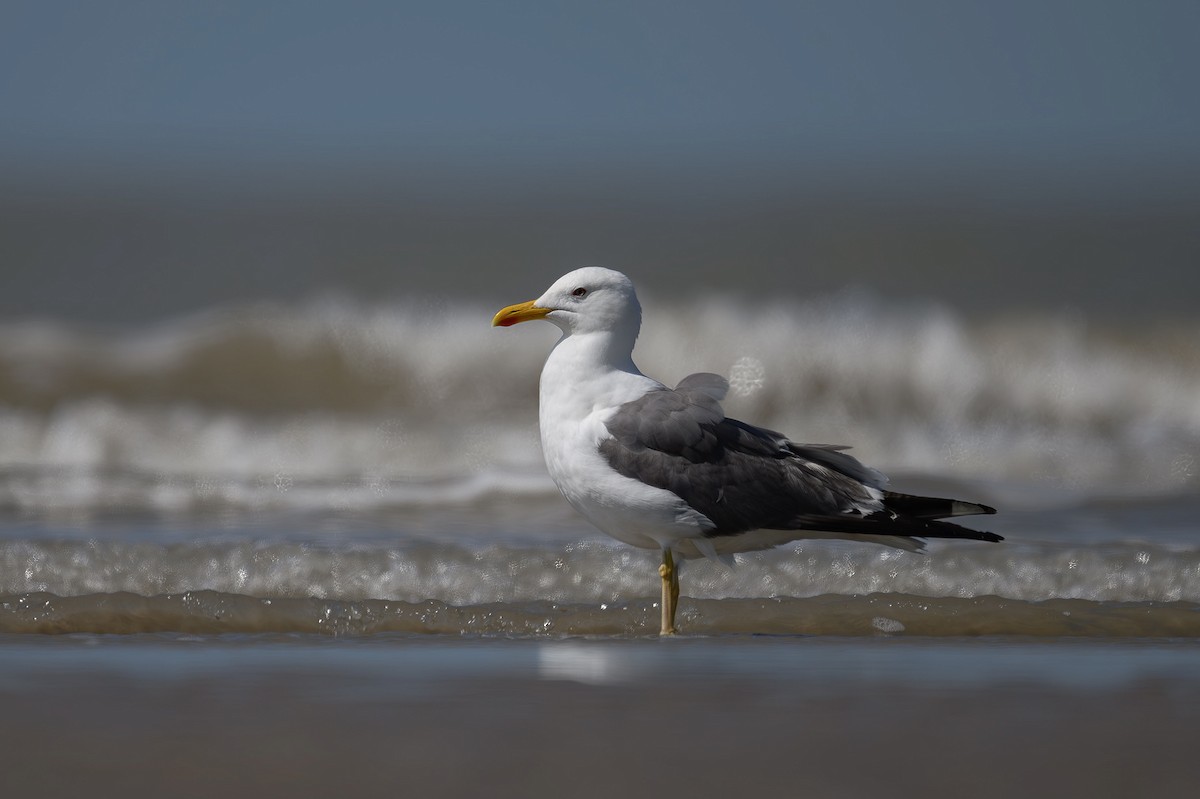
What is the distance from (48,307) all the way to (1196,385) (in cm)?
876

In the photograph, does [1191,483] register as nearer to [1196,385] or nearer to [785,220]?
[1196,385]

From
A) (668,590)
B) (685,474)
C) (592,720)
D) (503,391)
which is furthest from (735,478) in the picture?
(503,391)

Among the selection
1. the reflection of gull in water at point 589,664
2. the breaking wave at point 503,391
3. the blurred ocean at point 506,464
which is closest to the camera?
the reflection of gull in water at point 589,664

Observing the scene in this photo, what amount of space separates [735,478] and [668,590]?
356 mm

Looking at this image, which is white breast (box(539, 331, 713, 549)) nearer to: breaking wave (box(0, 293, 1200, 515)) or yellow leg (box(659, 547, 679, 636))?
yellow leg (box(659, 547, 679, 636))

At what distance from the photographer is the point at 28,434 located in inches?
377

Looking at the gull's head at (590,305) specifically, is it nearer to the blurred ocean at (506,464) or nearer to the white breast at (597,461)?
the white breast at (597,461)

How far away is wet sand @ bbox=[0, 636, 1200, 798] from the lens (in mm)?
2344

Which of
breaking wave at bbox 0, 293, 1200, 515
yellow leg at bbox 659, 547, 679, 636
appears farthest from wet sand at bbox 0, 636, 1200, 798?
breaking wave at bbox 0, 293, 1200, 515

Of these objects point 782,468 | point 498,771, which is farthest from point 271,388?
point 498,771

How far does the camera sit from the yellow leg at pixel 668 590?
13.8 feet

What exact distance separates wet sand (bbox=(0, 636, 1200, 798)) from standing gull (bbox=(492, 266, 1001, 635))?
0.59 meters

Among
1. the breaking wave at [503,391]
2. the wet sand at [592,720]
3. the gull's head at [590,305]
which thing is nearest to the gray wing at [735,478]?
the gull's head at [590,305]

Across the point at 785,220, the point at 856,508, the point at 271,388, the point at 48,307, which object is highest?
the point at 785,220
